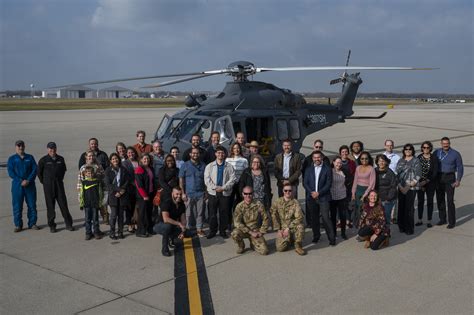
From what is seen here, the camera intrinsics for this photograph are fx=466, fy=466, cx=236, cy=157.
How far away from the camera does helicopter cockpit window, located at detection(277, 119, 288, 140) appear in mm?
13128

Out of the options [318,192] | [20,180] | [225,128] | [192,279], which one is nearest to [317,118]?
[225,128]

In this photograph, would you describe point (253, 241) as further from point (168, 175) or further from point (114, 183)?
point (114, 183)

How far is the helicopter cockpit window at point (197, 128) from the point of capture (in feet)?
39.3

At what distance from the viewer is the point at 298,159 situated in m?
8.04

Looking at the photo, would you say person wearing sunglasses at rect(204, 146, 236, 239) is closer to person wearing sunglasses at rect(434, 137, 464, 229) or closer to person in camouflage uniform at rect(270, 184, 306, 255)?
person in camouflage uniform at rect(270, 184, 306, 255)

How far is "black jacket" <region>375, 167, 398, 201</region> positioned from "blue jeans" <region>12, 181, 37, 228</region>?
582 cm

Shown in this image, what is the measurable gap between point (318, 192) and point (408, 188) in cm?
165

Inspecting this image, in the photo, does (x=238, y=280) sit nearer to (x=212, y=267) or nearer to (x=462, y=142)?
Answer: (x=212, y=267)

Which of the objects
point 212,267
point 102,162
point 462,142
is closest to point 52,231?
point 102,162

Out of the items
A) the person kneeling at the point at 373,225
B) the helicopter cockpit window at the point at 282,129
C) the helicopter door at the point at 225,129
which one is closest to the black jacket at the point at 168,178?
the person kneeling at the point at 373,225

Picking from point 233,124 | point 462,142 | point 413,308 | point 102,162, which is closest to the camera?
point 413,308

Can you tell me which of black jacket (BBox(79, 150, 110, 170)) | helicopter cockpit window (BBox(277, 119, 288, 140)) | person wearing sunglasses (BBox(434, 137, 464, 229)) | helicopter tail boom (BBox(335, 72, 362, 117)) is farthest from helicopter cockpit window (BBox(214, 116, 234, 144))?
helicopter tail boom (BBox(335, 72, 362, 117))

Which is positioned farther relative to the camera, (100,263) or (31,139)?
(31,139)

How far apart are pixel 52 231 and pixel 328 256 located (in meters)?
4.62
